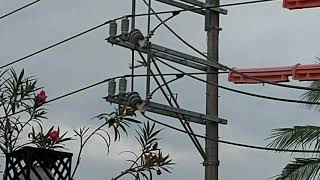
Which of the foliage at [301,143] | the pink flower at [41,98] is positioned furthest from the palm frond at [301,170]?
the pink flower at [41,98]

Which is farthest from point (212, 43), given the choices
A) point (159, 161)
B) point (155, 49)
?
point (159, 161)

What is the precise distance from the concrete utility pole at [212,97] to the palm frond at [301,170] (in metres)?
5.00

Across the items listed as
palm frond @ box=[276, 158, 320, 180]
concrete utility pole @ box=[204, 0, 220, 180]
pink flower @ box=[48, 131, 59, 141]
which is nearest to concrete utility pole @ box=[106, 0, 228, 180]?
concrete utility pole @ box=[204, 0, 220, 180]

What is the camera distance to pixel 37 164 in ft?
22.9

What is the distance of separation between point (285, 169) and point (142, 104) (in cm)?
640

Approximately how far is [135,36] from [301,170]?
6.60 meters

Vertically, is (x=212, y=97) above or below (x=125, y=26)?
below

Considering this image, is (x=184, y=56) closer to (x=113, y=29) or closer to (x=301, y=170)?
(x=113, y=29)

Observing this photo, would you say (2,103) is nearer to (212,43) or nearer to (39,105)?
(39,105)

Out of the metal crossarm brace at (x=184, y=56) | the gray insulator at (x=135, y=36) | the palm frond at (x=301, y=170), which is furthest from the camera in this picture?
the palm frond at (x=301, y=170)

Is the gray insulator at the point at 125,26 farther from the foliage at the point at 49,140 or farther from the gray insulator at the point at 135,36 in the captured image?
the foliage at the point at 49,140

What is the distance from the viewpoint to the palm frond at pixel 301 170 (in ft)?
52.8

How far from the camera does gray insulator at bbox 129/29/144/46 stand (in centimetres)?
1101

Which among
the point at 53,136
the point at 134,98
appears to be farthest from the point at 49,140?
the point at 134,98
